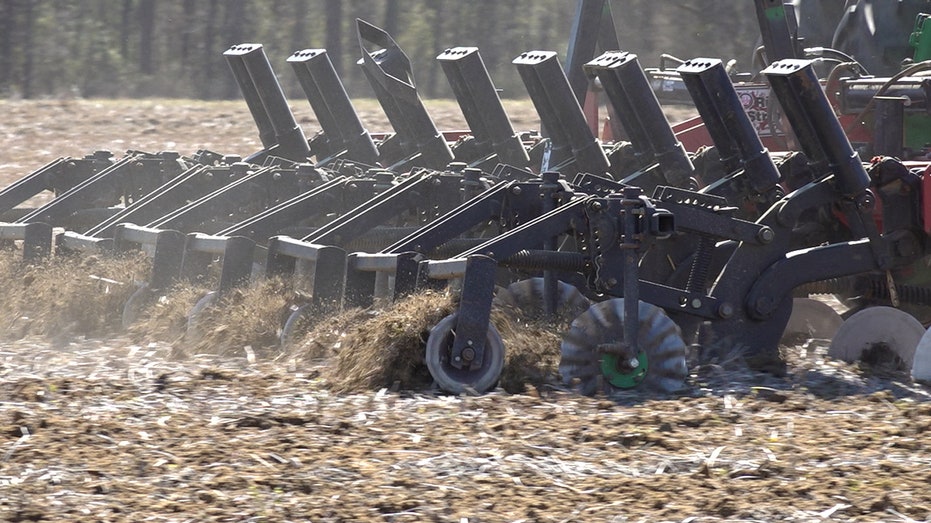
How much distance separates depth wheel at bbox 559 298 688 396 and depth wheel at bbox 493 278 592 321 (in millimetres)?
728

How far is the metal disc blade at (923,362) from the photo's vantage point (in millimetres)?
7137

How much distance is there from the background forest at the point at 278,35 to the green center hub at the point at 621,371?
19.1 metres

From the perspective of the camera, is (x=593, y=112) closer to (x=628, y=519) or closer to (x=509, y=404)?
(x=509, y=404)

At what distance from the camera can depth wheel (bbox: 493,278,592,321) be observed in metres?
7.68

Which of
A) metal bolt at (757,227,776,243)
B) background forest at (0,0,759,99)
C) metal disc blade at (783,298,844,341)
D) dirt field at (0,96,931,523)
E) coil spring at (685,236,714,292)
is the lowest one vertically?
dirt field at (0,96,931,523)

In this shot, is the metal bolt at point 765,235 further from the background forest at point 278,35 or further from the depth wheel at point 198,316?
the background forest at point 278,35

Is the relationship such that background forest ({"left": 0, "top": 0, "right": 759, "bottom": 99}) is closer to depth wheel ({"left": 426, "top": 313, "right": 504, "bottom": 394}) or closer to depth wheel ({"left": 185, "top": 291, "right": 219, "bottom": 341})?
depth wheel ({"left": 185, "top": 291, "right": 219, "bottom": 341})

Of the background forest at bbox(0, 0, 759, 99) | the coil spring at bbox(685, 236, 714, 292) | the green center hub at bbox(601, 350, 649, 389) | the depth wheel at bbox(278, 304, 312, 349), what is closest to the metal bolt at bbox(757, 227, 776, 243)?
the coil spring at bbox(685, 236, 714, 292)

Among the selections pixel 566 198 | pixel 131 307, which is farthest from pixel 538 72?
pixel 131 307

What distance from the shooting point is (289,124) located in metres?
12.1

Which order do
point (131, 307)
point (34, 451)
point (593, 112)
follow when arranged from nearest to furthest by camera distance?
point (34, 451) → point (131, 307) → point (593, 112)

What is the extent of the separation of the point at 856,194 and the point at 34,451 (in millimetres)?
4498

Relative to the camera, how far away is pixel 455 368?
671 centimetres

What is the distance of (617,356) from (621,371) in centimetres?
8
